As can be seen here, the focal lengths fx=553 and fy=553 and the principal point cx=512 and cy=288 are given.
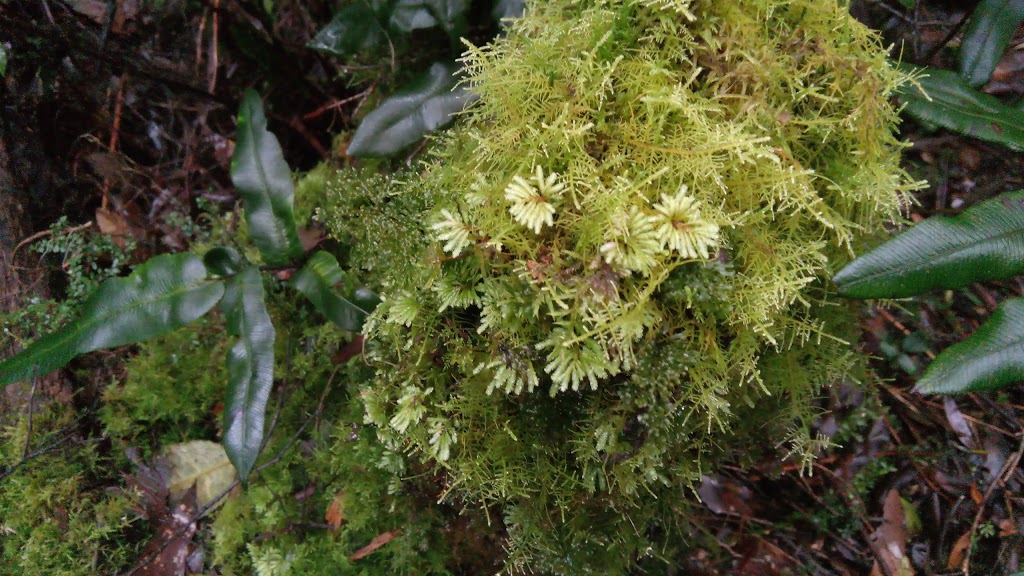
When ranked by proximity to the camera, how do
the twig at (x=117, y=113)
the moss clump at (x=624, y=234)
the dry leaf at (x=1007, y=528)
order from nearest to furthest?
the moss clump at (x=624, y=234) < the dry leaf at (x=1007, y=528) < the twig at (x=117, y=113)

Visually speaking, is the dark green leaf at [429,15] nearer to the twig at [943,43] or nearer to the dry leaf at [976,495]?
the twig at [943,43]

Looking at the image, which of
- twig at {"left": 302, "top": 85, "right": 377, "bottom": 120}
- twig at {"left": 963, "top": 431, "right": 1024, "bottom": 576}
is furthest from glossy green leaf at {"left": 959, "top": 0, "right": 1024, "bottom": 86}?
twig at {"left": 302, "top": 85, "right": 377, "bottom": 120}

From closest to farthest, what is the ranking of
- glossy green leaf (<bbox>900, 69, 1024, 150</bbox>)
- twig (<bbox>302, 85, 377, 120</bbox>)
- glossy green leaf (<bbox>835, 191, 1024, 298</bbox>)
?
1. glossy green leaf (<bbox>835, 191, 1024, 298</bbox>)
2. glossy green leaf (<bbox>900, 69, 1024, 150</bbox>)
3. twig (<bbox>302, 85, 377, 120</bbox>)

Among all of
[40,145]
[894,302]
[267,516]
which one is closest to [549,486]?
[267,516]

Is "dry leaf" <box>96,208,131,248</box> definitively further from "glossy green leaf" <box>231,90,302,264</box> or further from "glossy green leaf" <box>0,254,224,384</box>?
"glossy green leaf" <box>231,90,302,264</box>

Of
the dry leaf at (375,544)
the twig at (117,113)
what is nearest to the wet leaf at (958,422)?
the dry leaf at (375,544)
